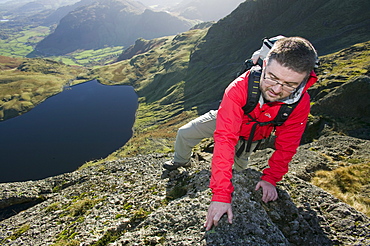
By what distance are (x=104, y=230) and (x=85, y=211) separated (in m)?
3.28

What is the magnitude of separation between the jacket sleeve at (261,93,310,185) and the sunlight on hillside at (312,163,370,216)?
4376 millimetres

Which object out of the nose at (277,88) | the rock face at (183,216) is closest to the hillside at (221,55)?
the rock face at (183,216)

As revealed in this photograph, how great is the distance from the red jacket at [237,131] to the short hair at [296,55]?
0.87 meters

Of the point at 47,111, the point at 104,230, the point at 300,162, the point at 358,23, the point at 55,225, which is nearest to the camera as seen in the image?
the point at 104,230

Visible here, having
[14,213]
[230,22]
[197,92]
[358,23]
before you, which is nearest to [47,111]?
[197,92]

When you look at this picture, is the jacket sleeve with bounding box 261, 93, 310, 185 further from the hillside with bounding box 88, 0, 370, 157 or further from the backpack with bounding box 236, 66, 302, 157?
the hillside with bounding box 88, 0, 370, 157

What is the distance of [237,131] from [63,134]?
154 metres

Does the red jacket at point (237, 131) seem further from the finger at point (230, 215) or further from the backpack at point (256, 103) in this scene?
the finger at point (230, 215)

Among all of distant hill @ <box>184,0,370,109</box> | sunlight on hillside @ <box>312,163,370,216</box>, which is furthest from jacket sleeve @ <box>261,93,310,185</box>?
distant hill @ <box>184,0,370,109</box>

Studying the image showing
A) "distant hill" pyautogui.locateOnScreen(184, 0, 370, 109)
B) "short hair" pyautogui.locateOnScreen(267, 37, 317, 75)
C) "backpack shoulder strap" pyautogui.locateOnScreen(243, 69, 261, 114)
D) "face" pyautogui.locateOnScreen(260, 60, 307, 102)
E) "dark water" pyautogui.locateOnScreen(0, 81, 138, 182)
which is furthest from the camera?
"distant hill" pyautogui.locateOnScreen(184, 0, 370, 109)

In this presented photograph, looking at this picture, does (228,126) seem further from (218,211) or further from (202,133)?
(202,133)

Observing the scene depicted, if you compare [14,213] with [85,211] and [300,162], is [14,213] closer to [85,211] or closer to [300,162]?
[85,211]

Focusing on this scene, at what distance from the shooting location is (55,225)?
10.1 metres

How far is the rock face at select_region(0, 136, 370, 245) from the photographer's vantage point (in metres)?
5.51
